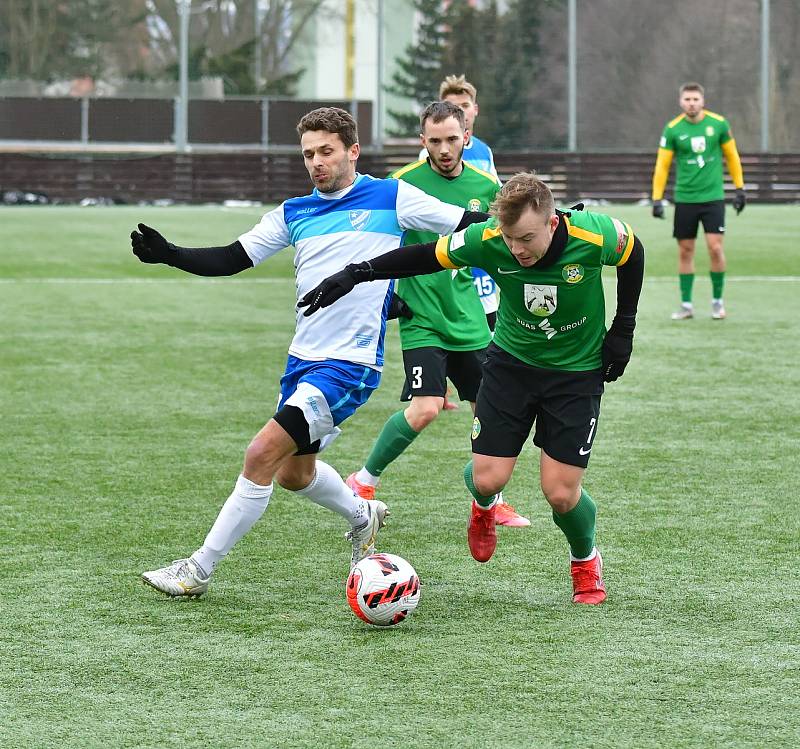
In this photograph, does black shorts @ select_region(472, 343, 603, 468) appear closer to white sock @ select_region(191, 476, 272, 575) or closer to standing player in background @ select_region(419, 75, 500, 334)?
white sock @ select_region(191, 476, 272, 575)

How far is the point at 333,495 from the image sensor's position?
6.00 meters

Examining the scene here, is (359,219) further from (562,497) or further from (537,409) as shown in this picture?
(562,497)

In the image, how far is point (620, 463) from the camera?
26.9 feet

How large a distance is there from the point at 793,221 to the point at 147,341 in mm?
17545

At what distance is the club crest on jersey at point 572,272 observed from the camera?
17.1 feet

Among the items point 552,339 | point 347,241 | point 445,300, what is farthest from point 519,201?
point 445,300

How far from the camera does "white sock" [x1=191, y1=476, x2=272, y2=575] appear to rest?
5535 millimetres

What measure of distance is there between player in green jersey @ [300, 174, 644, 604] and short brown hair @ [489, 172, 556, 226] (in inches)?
3.4

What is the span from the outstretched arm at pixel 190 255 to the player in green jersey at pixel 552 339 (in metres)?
0.57

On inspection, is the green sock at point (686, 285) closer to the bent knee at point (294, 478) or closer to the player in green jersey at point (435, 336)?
the player in green jersey at point (435, 336)

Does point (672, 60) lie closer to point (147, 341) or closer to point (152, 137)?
point (152, 137)

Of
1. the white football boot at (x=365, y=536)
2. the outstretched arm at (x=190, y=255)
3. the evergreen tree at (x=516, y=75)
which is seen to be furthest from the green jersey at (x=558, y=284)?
the evergreen tree at (x=516, y=75)

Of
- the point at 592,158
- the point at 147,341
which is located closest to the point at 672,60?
the point at 592,158

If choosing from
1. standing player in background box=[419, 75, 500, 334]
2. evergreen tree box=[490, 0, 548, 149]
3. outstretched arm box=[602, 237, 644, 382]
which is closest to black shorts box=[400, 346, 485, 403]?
standing player in background box=[419, 75, 500, 334]
